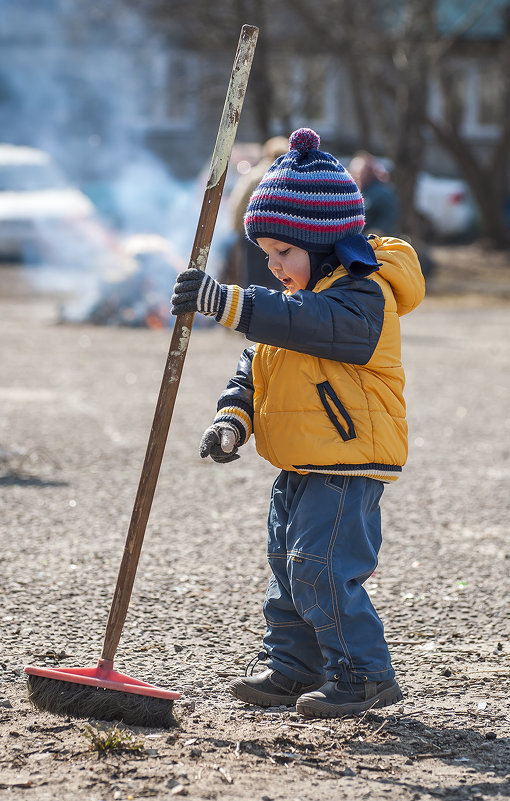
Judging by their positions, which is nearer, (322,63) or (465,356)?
(465,356)

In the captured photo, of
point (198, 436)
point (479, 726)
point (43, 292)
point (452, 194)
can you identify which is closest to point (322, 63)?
point (452, 194)

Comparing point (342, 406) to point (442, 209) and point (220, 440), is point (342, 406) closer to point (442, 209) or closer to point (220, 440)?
point (220, 440)

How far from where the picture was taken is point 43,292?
15.5 meters

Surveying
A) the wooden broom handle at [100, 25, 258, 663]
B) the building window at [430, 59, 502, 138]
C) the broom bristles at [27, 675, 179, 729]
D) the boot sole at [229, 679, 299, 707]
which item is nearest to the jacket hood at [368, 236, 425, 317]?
the wooden broom handle at [100, 25, 258, 663]

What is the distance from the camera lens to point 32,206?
17938 millimetres

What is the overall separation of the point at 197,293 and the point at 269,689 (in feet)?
3.82

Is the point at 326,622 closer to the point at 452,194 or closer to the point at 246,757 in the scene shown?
the point at 246,757

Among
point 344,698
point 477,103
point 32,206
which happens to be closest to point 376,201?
point 344,698

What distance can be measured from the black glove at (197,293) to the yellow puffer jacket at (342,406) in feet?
0.96

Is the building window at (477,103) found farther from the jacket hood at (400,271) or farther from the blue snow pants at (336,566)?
the blue snow pants at (336,566)

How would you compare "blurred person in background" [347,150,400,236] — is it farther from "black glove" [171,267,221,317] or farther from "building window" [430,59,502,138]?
"building window" [430,59,502,138]

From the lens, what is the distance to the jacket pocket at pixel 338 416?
10.3 ft

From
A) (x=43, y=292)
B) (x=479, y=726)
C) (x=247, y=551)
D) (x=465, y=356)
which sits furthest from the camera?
(x=43, y=292)

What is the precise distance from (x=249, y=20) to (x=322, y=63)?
679 centimetres
